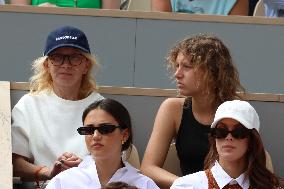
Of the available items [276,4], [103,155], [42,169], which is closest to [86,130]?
[103,155]

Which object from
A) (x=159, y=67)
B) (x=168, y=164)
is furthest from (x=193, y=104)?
(x=159, y=67)

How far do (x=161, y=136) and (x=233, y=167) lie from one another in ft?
2.49

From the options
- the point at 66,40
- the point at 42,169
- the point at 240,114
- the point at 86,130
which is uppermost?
the point at 66,40

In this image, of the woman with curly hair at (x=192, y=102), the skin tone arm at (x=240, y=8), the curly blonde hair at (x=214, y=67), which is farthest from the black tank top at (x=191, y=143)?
the skin tone arm at (x=240, y=8)

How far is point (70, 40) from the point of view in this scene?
621cm

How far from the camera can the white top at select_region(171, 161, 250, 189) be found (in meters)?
5.33

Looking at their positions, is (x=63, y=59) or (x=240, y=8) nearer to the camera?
(x=63, y=59)

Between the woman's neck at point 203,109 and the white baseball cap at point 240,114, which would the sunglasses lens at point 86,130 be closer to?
the white baseball cap at point 240,114

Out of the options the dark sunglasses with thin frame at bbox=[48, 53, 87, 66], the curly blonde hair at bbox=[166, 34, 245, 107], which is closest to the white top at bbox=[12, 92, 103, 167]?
the dark sunglasses with thin frame at bbox=[48, 53, 87, 66]

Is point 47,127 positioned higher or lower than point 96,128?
lower

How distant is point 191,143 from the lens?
5.98 m

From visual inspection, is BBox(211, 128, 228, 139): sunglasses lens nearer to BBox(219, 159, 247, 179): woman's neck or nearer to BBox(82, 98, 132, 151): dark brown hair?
BBox(219, 159, 247, 179): woman's neck

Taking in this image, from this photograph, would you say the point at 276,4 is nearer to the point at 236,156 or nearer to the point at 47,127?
the point at 47,127

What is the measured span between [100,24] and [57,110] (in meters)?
1.41
